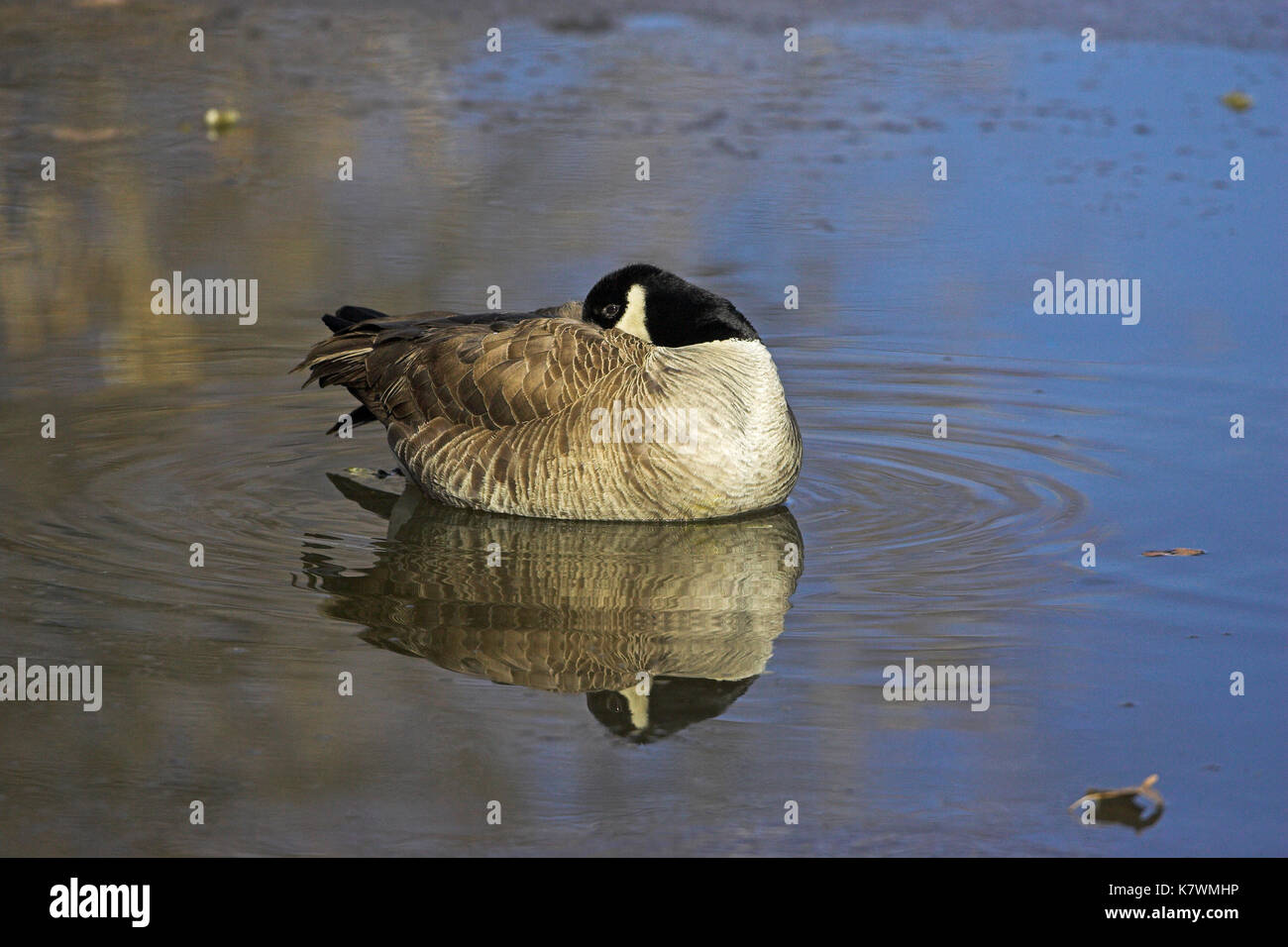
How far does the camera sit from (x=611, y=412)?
25.9 feet

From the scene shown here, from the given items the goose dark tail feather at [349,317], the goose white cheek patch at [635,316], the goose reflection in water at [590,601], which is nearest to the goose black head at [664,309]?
the goose white cheek patch at [635,316]

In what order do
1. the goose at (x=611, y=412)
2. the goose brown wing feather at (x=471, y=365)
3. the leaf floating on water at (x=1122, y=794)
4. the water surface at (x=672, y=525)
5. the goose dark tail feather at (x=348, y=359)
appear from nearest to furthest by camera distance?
the leaf floating on water at (x=1122, y=794)
the water surface at (x=672, y=525)
the goose at (x=611, y=412)
the goose brown wing feather at (x=471, y=365)
the goose dark tail feather at (x=348, y=359)

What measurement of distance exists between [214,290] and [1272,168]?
833cm

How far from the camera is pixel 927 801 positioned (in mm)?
5418

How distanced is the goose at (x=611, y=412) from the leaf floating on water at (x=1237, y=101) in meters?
9.19

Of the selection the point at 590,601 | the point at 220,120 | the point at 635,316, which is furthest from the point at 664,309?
the point at 220,120

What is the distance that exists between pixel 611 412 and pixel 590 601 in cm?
Result: 112

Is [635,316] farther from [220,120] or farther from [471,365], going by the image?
[220,120]

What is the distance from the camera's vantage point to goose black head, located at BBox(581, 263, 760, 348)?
816cm

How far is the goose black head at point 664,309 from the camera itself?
8.16 metres

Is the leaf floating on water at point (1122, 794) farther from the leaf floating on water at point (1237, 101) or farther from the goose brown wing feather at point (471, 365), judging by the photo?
the leaf floating on water at point (1237, 101)

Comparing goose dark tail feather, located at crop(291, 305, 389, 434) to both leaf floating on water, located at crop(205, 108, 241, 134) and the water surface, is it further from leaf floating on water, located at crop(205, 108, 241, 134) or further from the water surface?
leaf floating on water, located at crop(205, 108, 241, 134)

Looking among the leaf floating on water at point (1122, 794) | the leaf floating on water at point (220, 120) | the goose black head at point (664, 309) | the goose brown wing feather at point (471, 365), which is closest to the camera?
the leaf floating on water at point (1122, 794)

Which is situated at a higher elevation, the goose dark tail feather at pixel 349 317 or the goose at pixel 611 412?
the goose dark tail feather at pixel 349 317
